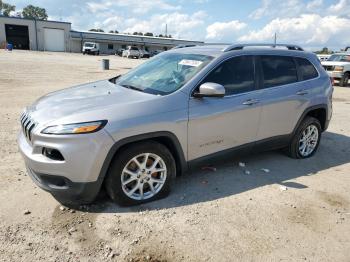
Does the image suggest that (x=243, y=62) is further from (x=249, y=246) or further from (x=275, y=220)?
(x=249, y=246)

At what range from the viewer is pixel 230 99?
4371 millimetres

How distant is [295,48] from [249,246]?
360 cm

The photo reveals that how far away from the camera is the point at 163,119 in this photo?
12.3ft

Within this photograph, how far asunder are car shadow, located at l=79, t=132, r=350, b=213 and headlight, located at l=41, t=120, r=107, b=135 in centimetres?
97

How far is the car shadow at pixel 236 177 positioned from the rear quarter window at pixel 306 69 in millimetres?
1384

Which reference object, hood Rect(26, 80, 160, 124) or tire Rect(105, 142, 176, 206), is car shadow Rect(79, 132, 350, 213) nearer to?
tire Rect(105, 142, 176, 206)

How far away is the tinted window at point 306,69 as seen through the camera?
17.8 ft

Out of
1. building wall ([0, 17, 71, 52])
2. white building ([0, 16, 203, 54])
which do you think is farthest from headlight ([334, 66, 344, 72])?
building wall ([0, 17, 71, 52])

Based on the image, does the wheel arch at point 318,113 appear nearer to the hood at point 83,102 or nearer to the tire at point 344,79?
the hood at point 83,102

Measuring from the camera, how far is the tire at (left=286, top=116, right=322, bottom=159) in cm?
551

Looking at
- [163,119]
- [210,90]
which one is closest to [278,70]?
[210,90]

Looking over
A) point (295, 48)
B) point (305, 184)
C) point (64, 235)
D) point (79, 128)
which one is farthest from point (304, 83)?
point (64, 235)

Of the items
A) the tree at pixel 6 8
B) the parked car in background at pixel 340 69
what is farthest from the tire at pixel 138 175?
the tree at pixel 6 8

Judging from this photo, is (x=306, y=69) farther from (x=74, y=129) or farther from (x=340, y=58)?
(x=340, y=58)
